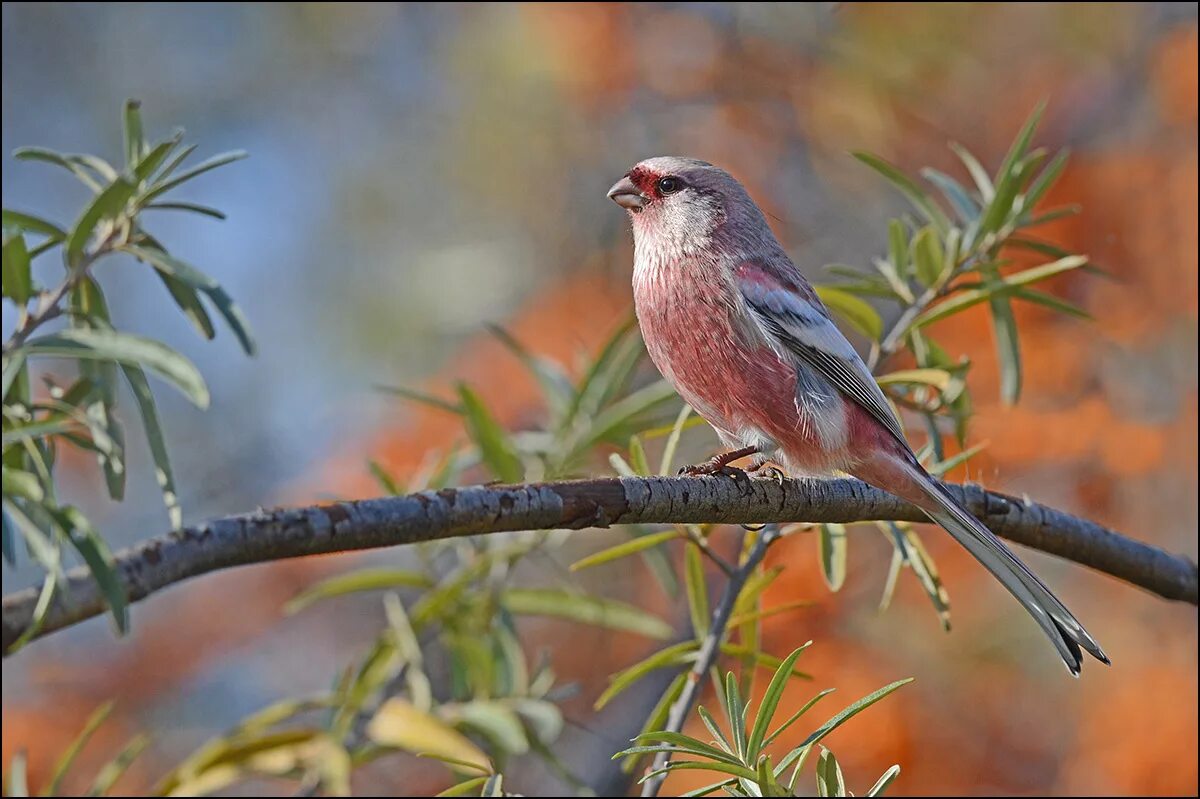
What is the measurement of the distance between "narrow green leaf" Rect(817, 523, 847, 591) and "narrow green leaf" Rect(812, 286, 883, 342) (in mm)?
479

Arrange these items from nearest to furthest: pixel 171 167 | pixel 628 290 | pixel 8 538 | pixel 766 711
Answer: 1. pixel 766 711
2. pixel 8 538
3. pixel 171 167
4. pixel 628 290

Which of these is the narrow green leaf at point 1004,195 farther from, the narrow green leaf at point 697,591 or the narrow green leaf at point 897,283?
the narrow green leaf at point 697,591

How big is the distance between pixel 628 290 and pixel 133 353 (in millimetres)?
4267

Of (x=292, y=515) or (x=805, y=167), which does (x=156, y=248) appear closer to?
(x=292, y=515)

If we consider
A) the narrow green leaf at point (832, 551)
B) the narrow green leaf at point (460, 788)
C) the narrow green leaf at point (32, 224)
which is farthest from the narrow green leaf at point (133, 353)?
the narrow green leaf at point (832, 551)

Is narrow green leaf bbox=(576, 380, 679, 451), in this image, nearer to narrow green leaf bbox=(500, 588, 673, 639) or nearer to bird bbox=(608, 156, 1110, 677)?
bird bbox=(608, 156, 1110, 677)

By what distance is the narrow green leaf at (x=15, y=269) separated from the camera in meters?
1.90

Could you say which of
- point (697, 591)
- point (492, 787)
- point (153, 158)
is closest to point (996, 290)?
point (697, 591)

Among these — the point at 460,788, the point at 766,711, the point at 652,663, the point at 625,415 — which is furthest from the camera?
the point at 625,415

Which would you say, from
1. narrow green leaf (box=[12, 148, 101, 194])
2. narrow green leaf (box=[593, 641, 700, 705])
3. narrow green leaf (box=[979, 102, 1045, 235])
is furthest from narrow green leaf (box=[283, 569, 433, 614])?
narrow green leaf (box=[979, 102, 1045, 235])

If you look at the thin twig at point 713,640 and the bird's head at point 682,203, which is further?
the bird's head at point 682,203

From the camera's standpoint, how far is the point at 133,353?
1.89 metres

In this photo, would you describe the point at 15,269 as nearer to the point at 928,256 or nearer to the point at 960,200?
the point at 928,256

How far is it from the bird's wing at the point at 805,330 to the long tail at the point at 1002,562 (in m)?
0.26
